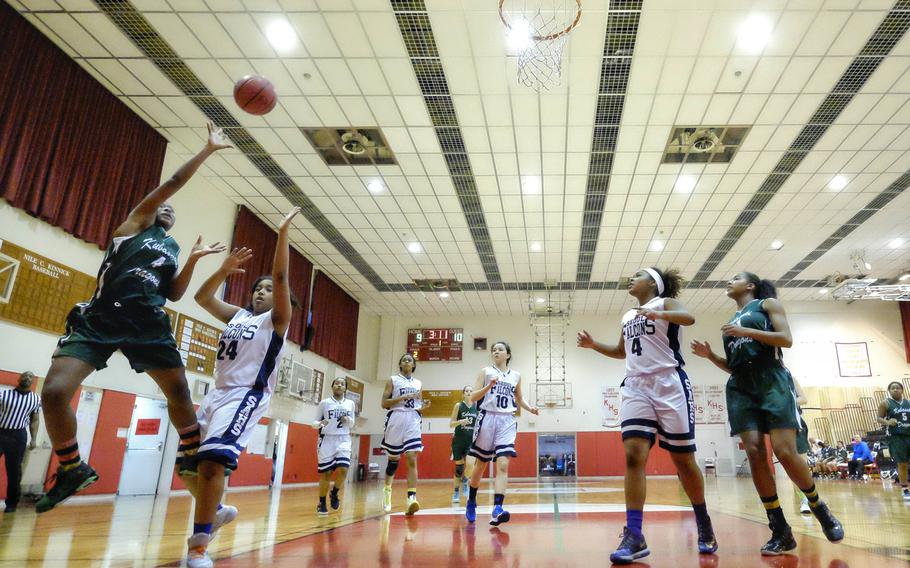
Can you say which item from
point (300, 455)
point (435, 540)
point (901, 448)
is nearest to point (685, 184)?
point (901, 448)

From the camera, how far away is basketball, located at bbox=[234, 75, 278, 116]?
470 cm

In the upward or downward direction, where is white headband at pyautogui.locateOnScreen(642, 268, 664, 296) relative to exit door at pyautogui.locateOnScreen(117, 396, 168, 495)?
upward

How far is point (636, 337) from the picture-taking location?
129 inches

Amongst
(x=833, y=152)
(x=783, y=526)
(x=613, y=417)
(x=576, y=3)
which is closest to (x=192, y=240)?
(x=576, y=3)

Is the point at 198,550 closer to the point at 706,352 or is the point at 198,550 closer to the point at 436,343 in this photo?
the point at 706,352

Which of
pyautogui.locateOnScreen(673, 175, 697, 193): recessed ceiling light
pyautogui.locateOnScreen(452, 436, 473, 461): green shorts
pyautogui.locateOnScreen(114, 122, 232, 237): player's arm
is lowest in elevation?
pyautogui.locateOnScreen(452, 436, 473, 461): green shorts

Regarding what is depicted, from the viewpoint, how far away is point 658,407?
10.1 feet

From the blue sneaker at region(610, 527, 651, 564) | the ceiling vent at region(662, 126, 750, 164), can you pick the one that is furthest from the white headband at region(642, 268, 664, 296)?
the ceiling vent at region(662, 126, 750, 164)

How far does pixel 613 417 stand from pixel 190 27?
17567 millimetres

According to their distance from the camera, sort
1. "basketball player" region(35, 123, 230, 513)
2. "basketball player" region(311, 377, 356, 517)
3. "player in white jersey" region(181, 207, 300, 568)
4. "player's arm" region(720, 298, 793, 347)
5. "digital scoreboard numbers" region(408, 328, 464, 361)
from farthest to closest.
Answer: "digital scoreboard numbers" region(408, 328, 464, 361) < "basketball player" region(311, 377, 356, 517) < "player's arm" region(720, 298, 793, 347) < "basketball player" region(35, 123, 230, 513) < "player in white jersey" region(181, 207, 300, 568)

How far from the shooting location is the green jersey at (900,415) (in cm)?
794

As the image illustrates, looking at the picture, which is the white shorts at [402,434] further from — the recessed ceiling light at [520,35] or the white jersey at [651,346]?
the recessed ceiling light at [520,35]

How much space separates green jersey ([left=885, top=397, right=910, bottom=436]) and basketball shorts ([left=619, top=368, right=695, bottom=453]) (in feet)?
22.9

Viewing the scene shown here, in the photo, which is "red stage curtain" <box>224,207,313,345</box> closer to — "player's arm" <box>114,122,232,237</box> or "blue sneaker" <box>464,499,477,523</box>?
"blue sneaker" <box>464,499,477,523</box>
